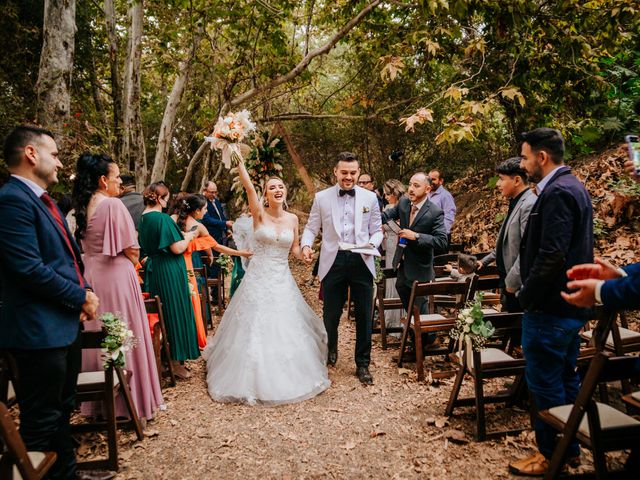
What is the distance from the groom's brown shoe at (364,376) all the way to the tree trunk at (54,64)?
17.2ft

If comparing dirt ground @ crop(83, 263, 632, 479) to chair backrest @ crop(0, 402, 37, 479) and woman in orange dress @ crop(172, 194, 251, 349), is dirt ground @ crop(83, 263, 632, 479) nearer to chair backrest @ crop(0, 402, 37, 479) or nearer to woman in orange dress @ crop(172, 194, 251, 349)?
woman in orange dress @ crop(172, 194, 251, 349)

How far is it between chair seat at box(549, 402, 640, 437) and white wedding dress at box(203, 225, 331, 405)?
8.77ft

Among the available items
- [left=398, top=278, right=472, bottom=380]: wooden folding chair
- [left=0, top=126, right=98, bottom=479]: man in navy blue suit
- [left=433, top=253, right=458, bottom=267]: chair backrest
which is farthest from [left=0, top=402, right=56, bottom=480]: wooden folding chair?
[left=433, top=253, right=458, bottom=267]: chair backrest

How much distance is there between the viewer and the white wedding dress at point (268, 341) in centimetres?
468

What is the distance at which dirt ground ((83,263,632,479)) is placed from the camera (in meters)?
3.50

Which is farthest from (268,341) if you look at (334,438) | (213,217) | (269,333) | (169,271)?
(213,217)

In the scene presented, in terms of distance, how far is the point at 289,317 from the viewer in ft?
16.8

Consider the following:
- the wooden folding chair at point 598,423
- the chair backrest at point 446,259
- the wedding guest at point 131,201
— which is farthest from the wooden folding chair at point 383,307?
the wedding guest at point 131,201

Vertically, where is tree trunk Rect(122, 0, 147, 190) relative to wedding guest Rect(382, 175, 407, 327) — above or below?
above

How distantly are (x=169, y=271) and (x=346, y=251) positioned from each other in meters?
2.27

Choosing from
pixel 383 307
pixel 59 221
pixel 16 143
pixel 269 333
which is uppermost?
pixel 16 143

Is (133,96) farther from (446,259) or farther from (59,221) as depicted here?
(446,259)

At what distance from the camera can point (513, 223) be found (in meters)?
4.02

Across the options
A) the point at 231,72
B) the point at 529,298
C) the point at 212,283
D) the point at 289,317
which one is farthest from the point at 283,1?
the point at 529,298
